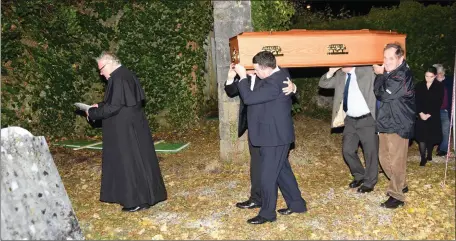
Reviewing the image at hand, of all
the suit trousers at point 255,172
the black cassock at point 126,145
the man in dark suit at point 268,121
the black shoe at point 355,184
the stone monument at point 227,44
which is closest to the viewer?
the man in dark suit at point 268,121

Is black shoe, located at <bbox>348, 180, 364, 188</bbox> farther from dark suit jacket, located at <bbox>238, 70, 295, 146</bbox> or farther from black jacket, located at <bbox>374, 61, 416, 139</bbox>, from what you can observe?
dark suit jacket, located at <bbox>238, 70, 295, 146</bbox>

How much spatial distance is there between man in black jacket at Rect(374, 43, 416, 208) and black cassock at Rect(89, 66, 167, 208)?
3004 millimetres

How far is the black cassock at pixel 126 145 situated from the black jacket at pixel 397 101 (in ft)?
9.89

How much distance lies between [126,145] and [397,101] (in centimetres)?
343

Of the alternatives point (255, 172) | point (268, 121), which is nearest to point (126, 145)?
point (255, 172)

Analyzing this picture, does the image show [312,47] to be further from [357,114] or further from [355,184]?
[355,184]

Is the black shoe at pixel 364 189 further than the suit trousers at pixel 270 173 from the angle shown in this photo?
Yes

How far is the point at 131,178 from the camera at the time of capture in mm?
6105

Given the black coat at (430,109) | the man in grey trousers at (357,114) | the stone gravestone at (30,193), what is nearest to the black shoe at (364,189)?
the man in grey trousers at (357,114)

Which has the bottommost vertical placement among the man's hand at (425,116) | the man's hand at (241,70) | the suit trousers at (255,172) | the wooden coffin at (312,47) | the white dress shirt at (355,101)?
the suit trousers at (255,172)

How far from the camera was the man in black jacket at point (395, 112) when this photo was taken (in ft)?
18.4

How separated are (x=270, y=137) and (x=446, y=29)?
19.7 ft

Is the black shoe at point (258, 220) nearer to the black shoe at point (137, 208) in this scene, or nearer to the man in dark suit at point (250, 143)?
the man in dark suit at point (250, 143)

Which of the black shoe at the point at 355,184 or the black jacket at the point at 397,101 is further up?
the black jacket at the point at 397,101
